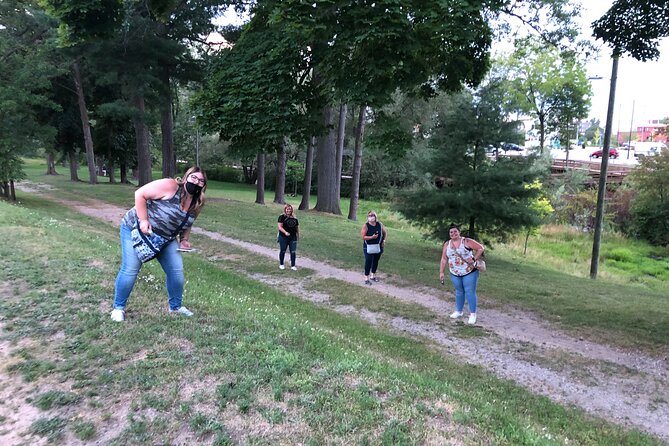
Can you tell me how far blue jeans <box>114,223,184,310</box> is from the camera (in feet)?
14.9

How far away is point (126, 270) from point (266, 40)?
25.2 ft

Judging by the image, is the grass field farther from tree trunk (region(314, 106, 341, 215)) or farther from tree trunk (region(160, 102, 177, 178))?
tree trunk (region(314, 106, 341, 215))

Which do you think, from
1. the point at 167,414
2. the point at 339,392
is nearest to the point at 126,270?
the point at 167,414

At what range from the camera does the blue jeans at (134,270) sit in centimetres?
454

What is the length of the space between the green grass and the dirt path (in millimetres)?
624

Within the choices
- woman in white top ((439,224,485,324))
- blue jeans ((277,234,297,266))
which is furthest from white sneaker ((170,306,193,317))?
blue jeans ((277,234,297,266))

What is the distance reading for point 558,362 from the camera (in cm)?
628

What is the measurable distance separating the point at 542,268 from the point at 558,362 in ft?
35.9

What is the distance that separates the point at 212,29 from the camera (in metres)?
18.4

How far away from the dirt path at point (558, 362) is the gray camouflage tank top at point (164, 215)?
4.04 metres

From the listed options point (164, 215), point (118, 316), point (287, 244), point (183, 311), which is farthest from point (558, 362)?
point (287, 244)

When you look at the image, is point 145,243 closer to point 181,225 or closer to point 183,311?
point 181,225

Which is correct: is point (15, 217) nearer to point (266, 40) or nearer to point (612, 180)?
point (266, 40)

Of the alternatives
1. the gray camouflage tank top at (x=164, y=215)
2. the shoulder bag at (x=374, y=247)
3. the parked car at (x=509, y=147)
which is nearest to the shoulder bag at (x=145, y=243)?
the gray camouflage tank top at (x=164, y=215)
